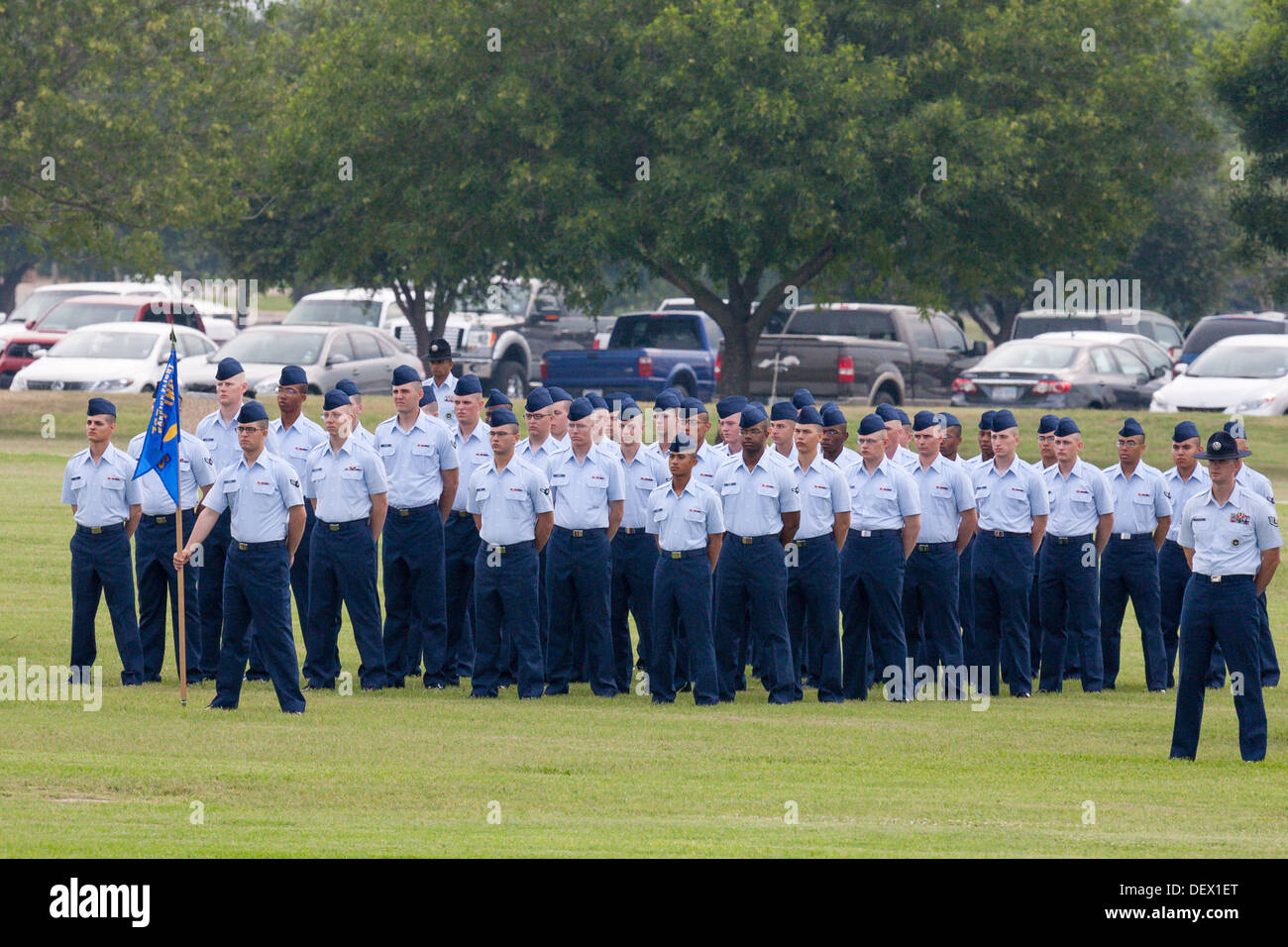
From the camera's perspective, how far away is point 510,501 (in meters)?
13.7

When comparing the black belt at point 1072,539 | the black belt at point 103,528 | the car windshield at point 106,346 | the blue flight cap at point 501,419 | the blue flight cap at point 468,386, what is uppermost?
the car windshield at point 106,346

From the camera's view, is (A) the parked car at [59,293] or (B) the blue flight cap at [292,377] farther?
(A) the parked car at [59,293]

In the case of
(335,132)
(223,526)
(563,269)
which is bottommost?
(223,526)

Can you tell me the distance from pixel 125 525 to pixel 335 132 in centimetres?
2045

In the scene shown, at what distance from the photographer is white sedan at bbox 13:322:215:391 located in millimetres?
32531

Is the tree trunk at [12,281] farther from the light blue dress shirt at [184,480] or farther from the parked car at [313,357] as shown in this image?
the light blue dress shirt at [184,480]

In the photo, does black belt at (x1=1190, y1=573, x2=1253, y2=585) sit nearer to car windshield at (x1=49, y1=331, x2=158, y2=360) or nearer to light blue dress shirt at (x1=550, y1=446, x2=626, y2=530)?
light blue dress shirt at (x1=550, y1=446, x2=626, y2=530)

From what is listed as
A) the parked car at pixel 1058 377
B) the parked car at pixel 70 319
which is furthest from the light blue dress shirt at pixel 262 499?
the parked car at pixel 70 319

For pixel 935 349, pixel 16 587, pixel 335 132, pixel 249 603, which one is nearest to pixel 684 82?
pixel 335 132

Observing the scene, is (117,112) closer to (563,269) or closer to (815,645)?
(563,269)

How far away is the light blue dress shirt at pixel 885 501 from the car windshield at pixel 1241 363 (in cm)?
1949

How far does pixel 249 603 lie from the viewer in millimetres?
12547

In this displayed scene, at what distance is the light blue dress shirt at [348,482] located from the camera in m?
13.8
